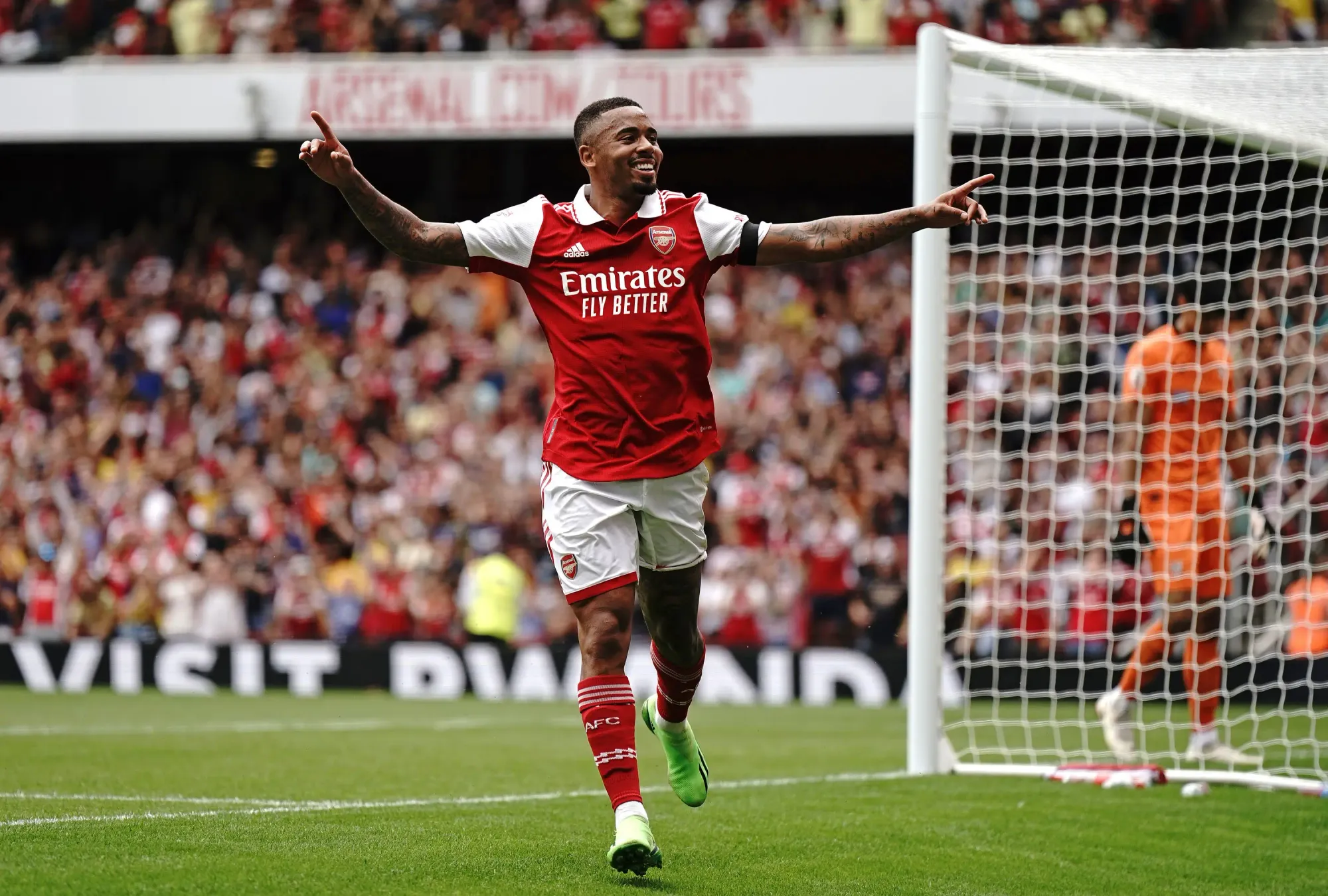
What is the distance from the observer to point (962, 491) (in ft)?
57.9

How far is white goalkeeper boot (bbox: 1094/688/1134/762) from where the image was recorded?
29.3 feet

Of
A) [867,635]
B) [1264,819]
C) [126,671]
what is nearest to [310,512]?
[126,671]

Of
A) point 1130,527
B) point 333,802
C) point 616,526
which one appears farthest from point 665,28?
point 616,526

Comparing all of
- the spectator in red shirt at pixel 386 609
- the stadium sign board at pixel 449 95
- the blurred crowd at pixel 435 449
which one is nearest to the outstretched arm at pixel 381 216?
the blurred crowd at pixel 435 449

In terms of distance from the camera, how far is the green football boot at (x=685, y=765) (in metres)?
6.13

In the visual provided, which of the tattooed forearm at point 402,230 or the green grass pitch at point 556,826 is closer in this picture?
the green grass pitch at point 556,826

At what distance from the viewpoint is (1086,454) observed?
17.8 m

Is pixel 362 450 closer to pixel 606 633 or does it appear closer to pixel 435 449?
pixel 435 449

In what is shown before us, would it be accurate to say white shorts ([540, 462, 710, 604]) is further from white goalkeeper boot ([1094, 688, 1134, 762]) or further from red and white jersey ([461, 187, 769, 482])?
white goalkeeper boot ([1094, 688, 1134, 762])

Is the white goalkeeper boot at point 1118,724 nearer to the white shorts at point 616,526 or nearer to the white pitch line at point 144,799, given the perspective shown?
the white shorts at point 616,526

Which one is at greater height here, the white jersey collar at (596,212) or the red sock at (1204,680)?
the white jersey collar at (596,212)

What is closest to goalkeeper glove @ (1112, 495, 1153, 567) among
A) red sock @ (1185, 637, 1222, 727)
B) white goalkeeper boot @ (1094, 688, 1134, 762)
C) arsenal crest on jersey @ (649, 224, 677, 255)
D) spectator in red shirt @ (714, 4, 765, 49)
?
red sock @ (1185, 637, 1222, 727)

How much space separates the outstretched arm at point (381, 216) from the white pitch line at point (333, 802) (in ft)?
7.96

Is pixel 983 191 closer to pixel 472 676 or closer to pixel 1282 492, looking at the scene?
pixel 1282 492
